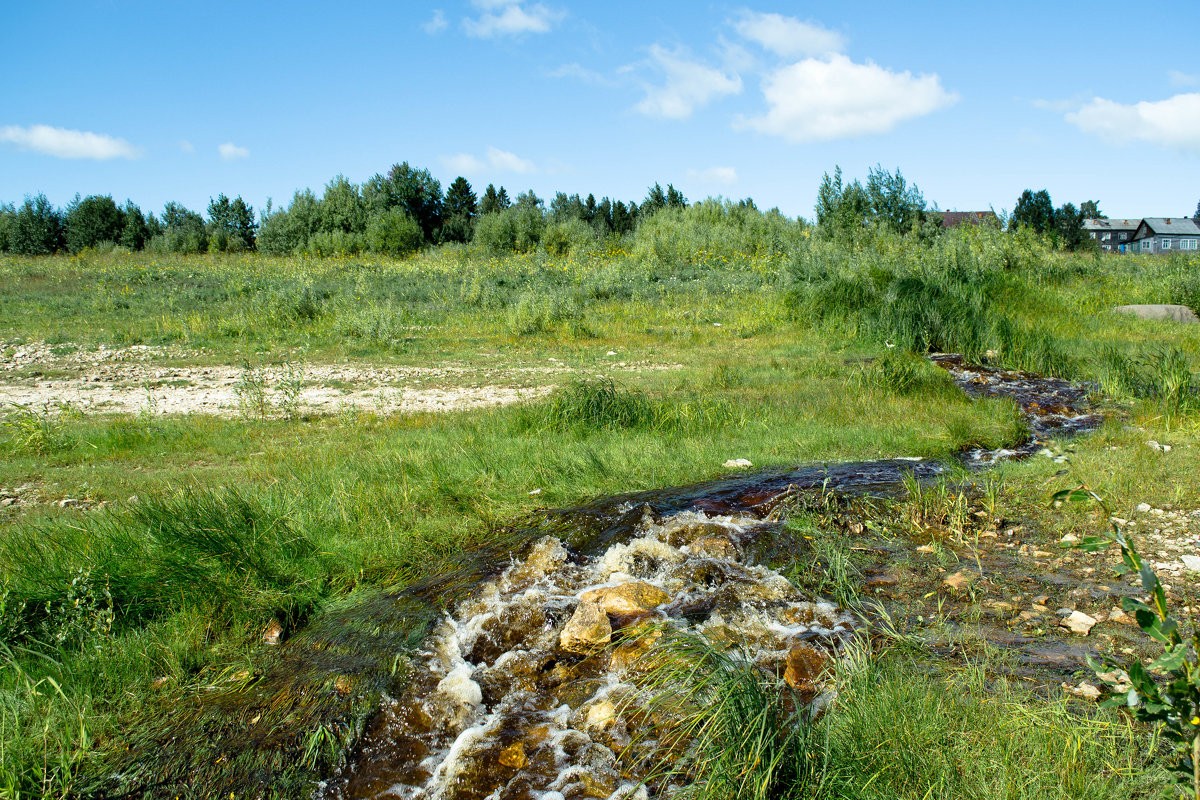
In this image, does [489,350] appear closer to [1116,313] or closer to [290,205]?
[1116,313]

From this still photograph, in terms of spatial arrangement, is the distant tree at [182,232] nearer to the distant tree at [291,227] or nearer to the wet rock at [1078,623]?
the distant tree at [291,227]

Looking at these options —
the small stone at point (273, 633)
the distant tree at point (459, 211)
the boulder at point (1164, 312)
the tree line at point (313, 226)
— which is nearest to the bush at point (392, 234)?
the tree line at point (313, 226)

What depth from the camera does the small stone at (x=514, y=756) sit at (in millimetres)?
2758

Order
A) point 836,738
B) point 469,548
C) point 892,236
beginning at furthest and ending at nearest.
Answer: point 892,236, point 469,548, point 836,738

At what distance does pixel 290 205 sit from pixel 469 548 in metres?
42.6

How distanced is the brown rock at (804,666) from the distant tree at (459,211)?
46648 millimetres

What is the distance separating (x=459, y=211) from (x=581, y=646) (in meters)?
54.2

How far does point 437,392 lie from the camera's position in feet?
31.8

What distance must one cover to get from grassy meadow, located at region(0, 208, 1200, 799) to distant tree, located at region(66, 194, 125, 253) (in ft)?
85.6

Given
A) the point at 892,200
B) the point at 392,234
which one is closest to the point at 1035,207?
the point at 892,200

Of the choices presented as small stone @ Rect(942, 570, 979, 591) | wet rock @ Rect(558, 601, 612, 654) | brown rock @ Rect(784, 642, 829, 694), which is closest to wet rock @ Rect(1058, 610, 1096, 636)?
small stone @ Rect(942, 570, 979, 591)

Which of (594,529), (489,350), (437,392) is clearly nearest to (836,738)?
(594,529)

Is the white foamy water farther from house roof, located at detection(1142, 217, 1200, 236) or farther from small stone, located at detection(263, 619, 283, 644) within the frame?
house roof, located at detection(1142, 217, 1200, 236)

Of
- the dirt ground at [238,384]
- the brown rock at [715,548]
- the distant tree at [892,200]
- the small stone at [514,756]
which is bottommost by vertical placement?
the small stone at [514,756]
